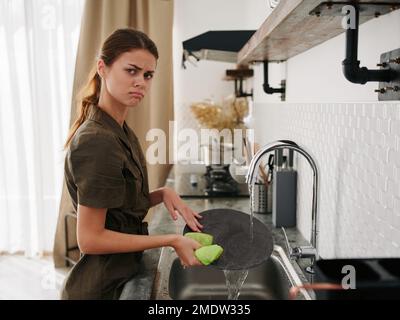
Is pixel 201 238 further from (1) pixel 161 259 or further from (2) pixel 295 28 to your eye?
(2) pixel 295 28

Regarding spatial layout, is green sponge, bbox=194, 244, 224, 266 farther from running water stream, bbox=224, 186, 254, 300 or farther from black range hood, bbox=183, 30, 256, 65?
black range hood, bbox=183, 30, 256, 65

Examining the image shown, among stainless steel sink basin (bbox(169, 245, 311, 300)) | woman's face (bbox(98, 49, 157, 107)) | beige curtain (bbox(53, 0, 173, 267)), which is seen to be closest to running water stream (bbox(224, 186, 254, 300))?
stainless steel sink basin (bbox(169, 245, 311, 300))

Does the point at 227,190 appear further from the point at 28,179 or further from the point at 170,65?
the point at 28,179

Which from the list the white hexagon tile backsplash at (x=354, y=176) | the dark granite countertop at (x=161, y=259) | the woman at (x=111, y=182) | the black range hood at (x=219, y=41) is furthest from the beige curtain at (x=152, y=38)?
the woman at (x=111, y=182)

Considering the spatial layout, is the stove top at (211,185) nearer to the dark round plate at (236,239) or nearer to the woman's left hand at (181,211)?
the woman's left hand at (181,211)

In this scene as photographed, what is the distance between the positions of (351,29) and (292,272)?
0.64 meters

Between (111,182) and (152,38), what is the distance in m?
2.12

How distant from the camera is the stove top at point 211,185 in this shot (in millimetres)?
1950

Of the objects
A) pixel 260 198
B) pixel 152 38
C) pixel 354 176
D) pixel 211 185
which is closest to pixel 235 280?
pixel 354 176

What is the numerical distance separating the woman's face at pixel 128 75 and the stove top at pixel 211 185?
919mm

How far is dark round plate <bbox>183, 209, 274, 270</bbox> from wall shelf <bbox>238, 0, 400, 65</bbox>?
0.50 metres

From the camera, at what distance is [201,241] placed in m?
0.99

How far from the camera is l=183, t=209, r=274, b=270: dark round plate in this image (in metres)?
0.95

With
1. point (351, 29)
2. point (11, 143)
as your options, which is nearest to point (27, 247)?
point (11, 143)
